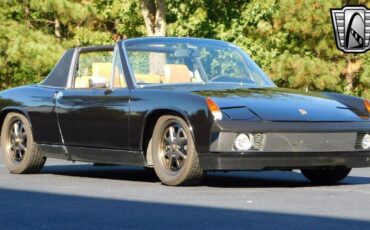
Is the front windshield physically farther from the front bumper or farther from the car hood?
the front bumper

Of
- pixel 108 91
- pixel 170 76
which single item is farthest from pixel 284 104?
pixel 108 91

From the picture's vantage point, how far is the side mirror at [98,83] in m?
11.9

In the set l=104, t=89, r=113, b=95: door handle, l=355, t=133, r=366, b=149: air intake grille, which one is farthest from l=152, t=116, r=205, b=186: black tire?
l=355, t=133, r=366, b=149: air intake grille

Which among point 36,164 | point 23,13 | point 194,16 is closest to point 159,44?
point 36,164

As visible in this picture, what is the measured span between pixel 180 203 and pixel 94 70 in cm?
367

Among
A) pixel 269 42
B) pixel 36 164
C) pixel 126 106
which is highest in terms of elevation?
pixel 126 106

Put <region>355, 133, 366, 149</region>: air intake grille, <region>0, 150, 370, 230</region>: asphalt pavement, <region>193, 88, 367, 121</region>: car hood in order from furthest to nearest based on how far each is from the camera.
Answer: <region>355, 133, 366, 149</region>: air intake grille, <region>193, 88, 367, 121</region>: car hood, <region>0, 150, 370, 230</region>: asphalt pavement

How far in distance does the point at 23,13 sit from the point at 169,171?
4302 centimetres

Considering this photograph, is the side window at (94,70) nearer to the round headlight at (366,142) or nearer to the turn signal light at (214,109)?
the turn signal light at (214,109)

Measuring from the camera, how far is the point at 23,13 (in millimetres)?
53031

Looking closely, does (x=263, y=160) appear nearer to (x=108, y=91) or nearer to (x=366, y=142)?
(x=366, y=142)

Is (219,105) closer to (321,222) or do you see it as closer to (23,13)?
(321,222)

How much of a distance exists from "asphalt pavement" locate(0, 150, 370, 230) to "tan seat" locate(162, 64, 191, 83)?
101 centimetres

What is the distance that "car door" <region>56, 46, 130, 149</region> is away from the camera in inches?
452
